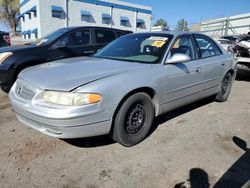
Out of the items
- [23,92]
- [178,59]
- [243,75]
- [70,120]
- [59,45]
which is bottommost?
[243,75]

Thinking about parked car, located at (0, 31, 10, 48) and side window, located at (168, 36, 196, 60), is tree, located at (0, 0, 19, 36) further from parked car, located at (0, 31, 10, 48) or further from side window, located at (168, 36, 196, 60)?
side window, located at (168, 36, 196, 60)


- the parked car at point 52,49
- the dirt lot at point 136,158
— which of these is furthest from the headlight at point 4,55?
the dirt lot at point 136,158

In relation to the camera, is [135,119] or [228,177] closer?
[228,177]

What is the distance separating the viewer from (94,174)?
2.96 metres

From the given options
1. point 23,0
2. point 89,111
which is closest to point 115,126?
point 89,111

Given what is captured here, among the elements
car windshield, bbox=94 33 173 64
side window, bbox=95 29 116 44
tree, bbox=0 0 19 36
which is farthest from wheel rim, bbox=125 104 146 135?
tree, bbox=0 0 19 36

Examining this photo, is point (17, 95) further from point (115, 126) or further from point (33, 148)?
point (115, 126)

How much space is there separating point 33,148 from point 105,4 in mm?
34566

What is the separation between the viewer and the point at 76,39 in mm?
6605

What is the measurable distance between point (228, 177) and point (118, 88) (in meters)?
1.60

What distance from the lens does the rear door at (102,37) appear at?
22.8 ft

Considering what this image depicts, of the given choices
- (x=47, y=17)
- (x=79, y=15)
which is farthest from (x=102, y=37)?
(x=79, y=15)

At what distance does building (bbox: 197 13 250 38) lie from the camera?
23.3 m

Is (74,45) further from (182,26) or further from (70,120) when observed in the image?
(182,26)
